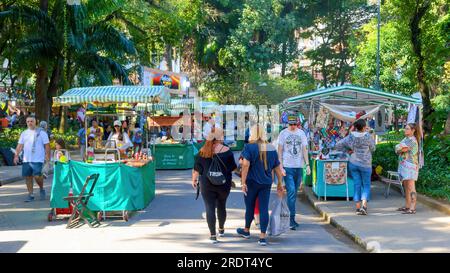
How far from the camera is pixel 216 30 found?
5362cm

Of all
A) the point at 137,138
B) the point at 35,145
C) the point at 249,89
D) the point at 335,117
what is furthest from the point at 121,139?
the point at 249,89

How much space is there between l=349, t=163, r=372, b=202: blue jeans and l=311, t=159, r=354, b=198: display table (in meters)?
2.15

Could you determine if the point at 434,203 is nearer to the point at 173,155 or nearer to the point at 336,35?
the point at 173,155

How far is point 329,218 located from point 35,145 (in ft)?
21.8

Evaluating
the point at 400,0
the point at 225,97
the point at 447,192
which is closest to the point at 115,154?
the point at 447,192

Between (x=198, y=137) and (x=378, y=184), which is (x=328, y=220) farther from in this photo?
(x=198, y=137)

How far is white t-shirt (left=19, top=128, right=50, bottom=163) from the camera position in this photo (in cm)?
1349

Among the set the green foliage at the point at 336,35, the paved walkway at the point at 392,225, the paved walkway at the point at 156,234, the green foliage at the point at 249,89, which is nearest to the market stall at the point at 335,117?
the paved walkway at the point at 392,225

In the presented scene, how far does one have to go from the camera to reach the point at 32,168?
13555 mm

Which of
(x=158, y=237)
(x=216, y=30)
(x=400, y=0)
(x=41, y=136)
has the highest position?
(x=216, y=30)

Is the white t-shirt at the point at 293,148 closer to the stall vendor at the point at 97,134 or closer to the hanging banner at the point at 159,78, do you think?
the stall vendor at the point at 97,134

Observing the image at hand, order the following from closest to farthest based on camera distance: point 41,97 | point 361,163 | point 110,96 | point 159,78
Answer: point 361,163
point 110,96
point 159,78
point 41,97

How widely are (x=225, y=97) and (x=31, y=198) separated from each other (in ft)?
128

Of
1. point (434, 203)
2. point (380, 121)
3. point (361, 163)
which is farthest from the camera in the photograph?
point (380, 121)
